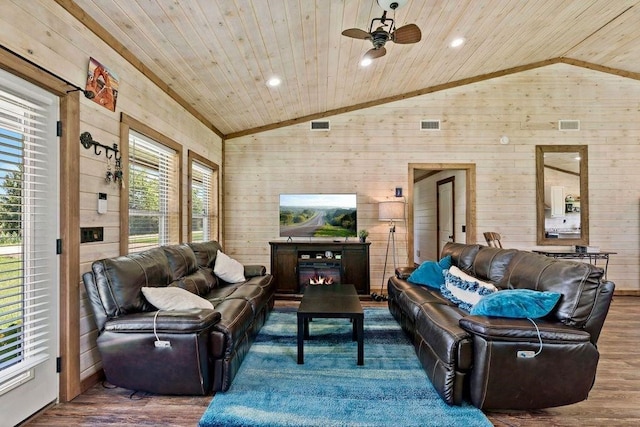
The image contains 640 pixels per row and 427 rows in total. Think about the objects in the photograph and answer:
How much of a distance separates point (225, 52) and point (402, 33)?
171cm

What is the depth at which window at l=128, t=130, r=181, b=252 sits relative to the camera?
3.28m

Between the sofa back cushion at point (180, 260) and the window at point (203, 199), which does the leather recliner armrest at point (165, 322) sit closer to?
the sofa back cushion at point (180, 260)

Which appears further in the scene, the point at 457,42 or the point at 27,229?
the point at 457,42

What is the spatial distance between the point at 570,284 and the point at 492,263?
1.01 metres

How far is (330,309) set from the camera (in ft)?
9.46

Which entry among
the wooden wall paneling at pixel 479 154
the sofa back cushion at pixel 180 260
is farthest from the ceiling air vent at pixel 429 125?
the sofa back cushion at pixel 180 260

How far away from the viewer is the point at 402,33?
2883mm

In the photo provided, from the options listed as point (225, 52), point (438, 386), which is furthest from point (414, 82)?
point (438, 386)

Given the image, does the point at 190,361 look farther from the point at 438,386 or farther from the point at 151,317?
the point at 438,386

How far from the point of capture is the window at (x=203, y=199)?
4621 mm

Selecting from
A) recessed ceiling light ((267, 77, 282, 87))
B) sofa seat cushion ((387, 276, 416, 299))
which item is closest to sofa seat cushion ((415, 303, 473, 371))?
sofa seat cushion ((387, 276, 416, 299))

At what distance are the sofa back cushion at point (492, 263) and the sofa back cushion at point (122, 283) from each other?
3020 mm

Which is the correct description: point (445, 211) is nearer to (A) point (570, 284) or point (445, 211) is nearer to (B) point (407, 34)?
(B) point (407, 34)

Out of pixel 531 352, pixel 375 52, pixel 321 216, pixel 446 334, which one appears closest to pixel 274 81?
pixel 375 52
